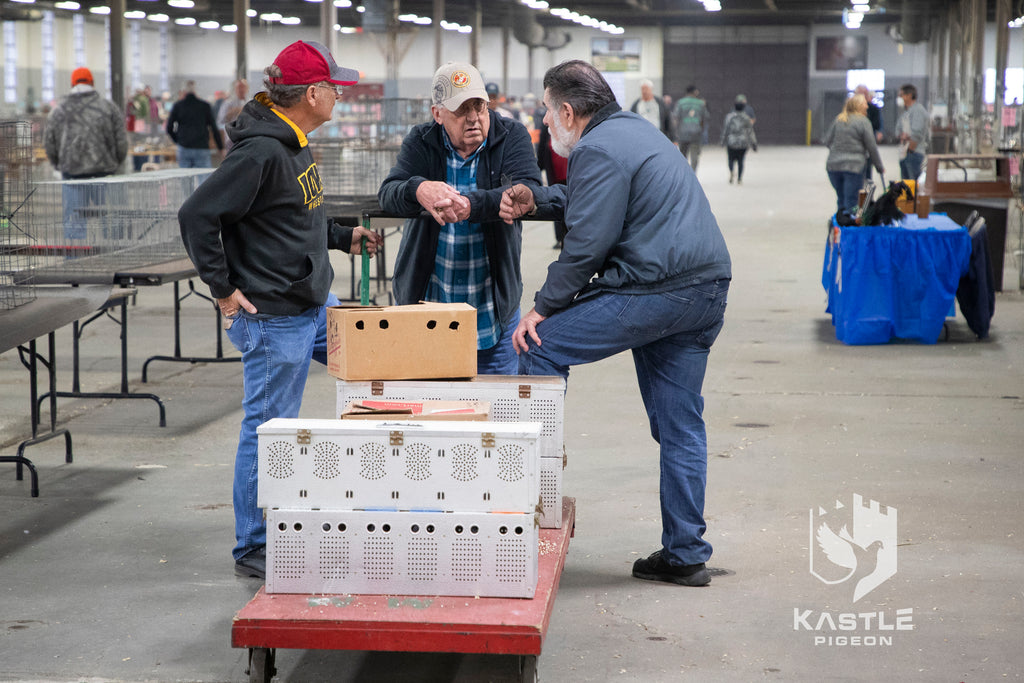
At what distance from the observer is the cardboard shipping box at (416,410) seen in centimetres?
318

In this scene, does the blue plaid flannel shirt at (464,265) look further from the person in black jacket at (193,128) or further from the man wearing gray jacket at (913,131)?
the man wearing gray jacket at (913,131)

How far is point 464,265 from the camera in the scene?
4102 millimetres

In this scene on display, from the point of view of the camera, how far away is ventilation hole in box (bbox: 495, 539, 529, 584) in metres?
3.03

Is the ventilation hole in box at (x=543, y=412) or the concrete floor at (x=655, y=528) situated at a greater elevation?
the ventilation hole in box at (x=543, y=412)

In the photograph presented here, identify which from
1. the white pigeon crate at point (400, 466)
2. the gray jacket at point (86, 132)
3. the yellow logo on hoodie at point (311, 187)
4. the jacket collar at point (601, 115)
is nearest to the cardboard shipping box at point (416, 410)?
the white pigeon crate at point (400, 466)

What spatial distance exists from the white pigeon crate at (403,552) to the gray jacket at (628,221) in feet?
2.90

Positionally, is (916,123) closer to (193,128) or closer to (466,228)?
(193,128)

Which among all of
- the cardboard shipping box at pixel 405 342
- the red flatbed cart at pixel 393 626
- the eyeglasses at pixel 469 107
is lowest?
the red flatbed cart at pixel 393 626

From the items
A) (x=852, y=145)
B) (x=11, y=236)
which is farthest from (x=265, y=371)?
(x=852, y=145)

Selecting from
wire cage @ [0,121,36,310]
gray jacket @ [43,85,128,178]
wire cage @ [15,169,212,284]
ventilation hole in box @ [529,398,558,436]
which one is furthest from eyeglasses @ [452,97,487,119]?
gray jacket @ [43,85,128,178]

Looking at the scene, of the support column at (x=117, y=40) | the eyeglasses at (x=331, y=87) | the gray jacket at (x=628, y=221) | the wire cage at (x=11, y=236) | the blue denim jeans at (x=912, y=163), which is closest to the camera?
the gray jacket at (x=628, y=221)

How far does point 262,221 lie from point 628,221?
1129 mm

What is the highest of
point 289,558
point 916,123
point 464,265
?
point 916,123

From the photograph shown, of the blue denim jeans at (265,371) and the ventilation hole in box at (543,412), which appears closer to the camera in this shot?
the ventilation hole in box at (543,412)
